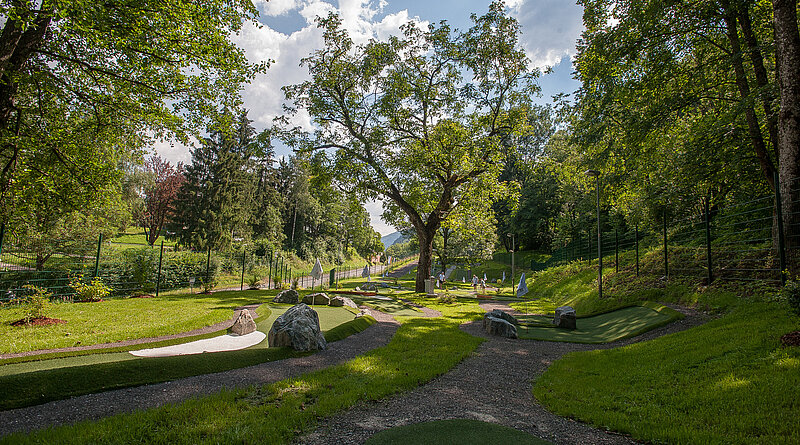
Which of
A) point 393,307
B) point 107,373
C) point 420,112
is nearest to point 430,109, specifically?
point 420,112

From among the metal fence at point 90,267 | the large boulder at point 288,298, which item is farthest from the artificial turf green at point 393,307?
the metal fence at point 90,267

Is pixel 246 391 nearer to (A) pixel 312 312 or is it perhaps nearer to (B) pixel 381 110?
(A) pixel 312 312

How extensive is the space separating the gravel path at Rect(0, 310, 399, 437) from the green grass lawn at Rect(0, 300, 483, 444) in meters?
0.35

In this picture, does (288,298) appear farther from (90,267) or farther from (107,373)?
(107,373)

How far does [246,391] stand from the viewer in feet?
15.5

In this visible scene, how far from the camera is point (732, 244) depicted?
10.9 m

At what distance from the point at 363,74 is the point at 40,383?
19540 mm

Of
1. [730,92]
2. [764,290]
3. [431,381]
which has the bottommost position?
[431,381]

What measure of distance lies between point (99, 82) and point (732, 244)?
20290mm

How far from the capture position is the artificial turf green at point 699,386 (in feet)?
11.4

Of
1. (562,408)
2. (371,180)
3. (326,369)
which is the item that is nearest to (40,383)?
(326,369)

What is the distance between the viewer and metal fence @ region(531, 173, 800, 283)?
312 inches

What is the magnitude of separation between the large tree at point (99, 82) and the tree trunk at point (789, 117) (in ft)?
48.8

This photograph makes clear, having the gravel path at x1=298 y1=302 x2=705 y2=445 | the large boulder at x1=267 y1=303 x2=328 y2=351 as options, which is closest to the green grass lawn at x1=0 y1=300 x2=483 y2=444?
the gravel path at x1=298 y1=302 x2=705 y2=445
